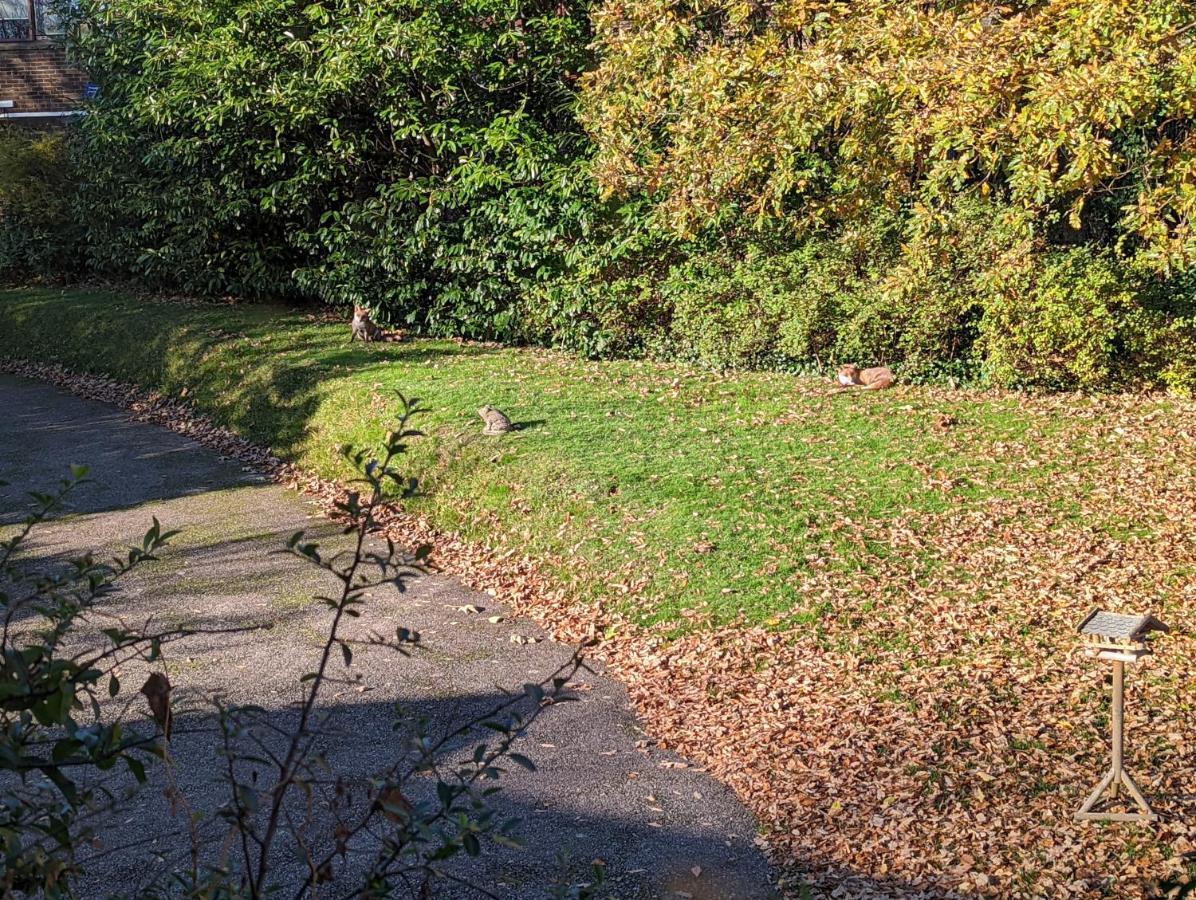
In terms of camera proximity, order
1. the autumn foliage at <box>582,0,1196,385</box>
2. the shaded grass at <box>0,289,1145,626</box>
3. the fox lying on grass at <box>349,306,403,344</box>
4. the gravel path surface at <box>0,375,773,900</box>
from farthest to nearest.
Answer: the fox lying on grass at <box>349,306,403,344</box>, the shaded grass at <box>0,289,1145,626</box>, the autumn foliage at <box>582,0,1196,385</box>, the gravel path surface at <box>0,375,773,900</box>

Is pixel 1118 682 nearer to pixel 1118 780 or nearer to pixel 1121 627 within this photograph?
pixel 1121 627

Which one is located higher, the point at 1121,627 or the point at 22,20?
the point at 22,20

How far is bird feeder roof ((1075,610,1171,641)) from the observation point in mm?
5152

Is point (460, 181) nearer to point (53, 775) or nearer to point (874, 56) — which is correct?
point (874, 56)

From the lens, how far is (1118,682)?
5.22m

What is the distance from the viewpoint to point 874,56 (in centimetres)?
910

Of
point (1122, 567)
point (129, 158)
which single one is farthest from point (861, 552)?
point (129, 158)

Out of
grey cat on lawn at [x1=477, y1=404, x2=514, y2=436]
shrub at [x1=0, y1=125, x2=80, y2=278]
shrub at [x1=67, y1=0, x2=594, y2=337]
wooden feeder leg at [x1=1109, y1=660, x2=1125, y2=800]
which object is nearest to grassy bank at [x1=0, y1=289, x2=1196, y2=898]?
grey cat on lawn at [x1=477, y1=404, x2=514, y2=436]

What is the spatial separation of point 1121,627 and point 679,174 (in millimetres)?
7500

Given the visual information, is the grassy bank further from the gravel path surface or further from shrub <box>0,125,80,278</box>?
shrub <box>0,125,80,278</box>

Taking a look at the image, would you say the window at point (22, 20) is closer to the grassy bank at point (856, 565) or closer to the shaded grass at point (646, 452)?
the shaded grass at point (646, 452)

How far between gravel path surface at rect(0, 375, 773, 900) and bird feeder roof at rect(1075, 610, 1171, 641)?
1.78 m

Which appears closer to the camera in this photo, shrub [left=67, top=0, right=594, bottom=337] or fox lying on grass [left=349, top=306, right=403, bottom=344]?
shrub [left=67, top=0, right=594, bottom=337]

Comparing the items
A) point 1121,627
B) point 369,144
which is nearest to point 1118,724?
point 1121,627
